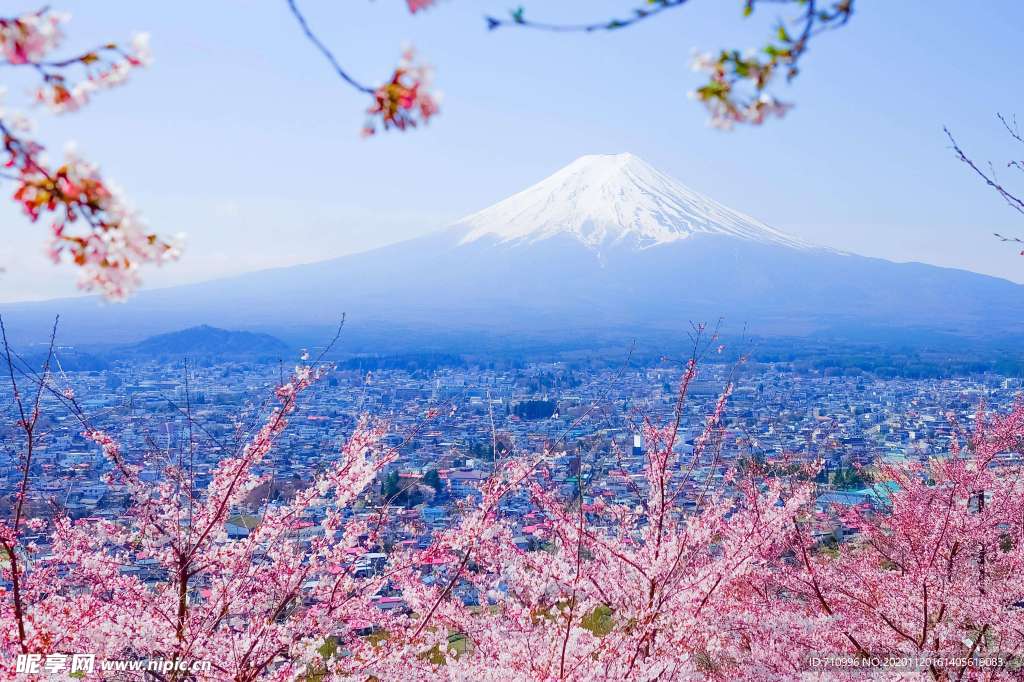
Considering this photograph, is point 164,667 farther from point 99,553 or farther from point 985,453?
point 985,453

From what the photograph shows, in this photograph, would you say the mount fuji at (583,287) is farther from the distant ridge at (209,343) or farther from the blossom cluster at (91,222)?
the blossom cluster at (91,222)

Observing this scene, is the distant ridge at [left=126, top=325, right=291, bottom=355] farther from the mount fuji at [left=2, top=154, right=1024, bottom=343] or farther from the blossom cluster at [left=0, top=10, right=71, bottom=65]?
the blossom cluster at [left=0, top=10, right=71, bottom=65]

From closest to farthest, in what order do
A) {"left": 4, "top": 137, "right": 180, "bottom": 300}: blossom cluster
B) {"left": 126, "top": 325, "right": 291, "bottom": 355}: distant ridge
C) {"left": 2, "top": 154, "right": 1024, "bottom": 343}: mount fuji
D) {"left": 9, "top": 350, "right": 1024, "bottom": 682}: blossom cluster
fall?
{"left": 4, "top": 137, "right": 180, "bottom": 300}: blossom cluster, {"left": 9, "top": 350, "right": 1024, "bottom": 682}: blossom cluster, {"left": 126, "top": 325, "right": 291, "bottom": 355}: distant ridge, {"left": 2, "top": 154, "right": 1024, "bottom": 343}: mount fuji

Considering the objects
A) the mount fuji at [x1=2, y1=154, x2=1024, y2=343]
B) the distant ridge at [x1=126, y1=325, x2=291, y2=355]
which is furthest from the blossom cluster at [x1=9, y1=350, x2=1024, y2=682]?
the mount fuji at [x1=2, y1=154, x2=1024, y2=343]

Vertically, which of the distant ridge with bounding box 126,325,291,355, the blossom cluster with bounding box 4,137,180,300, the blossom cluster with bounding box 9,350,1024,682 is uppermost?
the blossom cluster with bounding box 4,137,180,300

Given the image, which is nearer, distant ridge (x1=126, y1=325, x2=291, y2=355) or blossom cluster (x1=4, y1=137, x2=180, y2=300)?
blossom cluster (x1=4, y1=137, x2=180, y2=300)

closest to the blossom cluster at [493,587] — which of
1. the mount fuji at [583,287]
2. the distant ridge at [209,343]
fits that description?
the distant ridge at [209,343]

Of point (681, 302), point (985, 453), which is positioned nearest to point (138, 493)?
point (985, 453)
